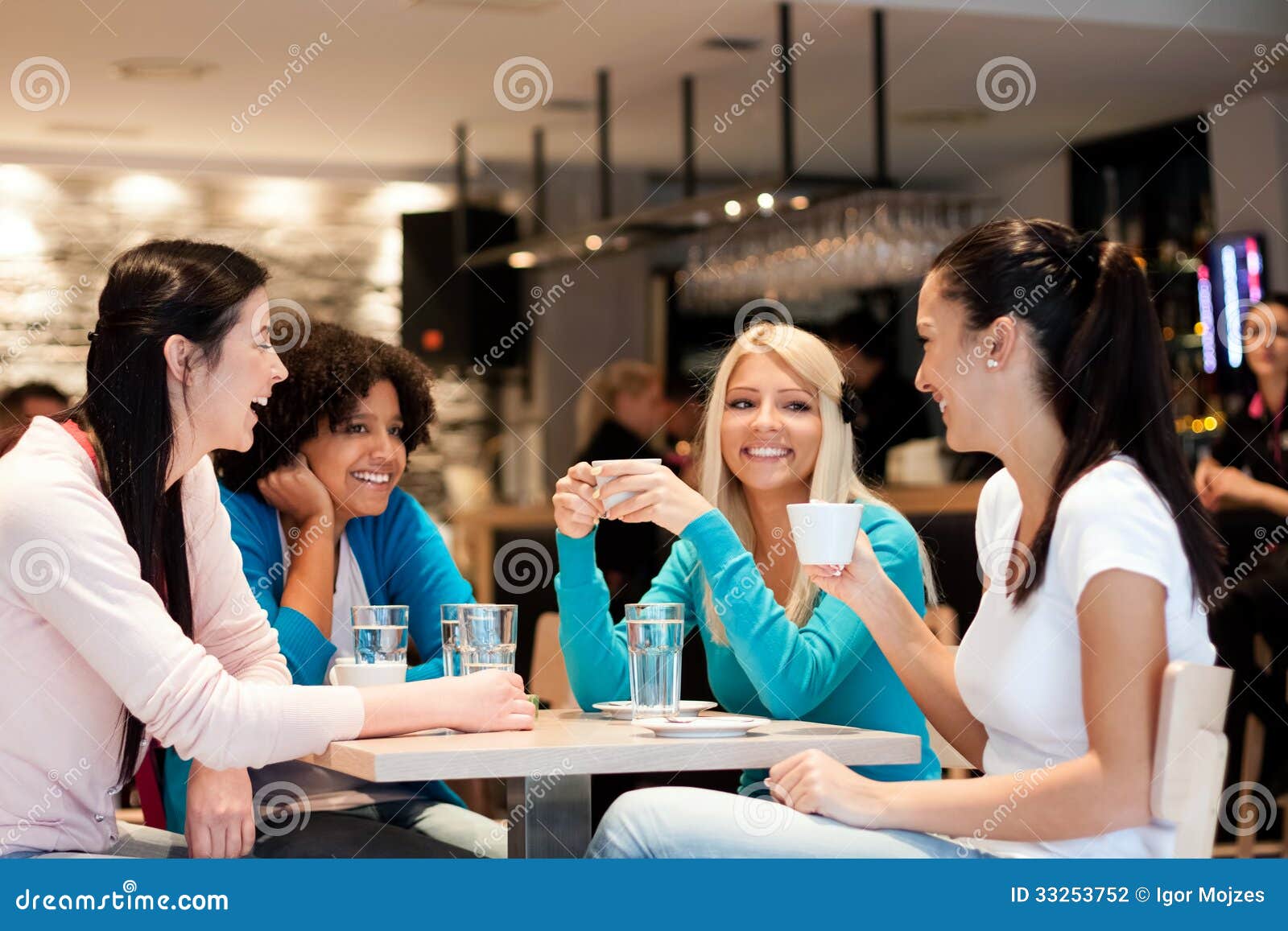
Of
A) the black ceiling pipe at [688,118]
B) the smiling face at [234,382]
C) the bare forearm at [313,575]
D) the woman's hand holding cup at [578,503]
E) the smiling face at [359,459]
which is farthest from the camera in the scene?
the black ceiling pipe at [688,118]

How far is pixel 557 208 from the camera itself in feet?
26.3

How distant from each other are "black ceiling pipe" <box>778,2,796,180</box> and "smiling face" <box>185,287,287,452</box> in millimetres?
3831

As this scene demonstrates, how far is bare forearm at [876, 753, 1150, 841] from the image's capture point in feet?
5.51

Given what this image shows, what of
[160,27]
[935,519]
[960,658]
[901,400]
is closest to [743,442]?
[960,658]

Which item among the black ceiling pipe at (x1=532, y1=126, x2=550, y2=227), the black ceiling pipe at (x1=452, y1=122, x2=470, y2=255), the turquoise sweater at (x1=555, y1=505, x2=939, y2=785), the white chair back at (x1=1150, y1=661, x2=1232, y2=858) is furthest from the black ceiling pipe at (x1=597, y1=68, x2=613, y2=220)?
the white chair back at (x1=1150, y1=661, x2=1232, y2=858)

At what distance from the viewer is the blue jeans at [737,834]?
178cm

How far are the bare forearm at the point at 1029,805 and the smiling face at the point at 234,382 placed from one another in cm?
104

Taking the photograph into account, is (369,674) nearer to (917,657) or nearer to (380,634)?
(380,634)

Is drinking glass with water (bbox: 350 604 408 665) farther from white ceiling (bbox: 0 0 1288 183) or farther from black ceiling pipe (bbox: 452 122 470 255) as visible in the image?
black ceiling pipe (bbox: 452 122 470 255)

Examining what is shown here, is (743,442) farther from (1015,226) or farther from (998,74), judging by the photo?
(998,74)

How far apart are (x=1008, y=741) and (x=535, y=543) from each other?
12.9ft

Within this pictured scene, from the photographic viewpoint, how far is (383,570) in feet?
9.19

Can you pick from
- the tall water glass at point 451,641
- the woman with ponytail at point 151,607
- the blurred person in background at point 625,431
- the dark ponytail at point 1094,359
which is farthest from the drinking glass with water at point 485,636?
the blurred person in background at point 625,431

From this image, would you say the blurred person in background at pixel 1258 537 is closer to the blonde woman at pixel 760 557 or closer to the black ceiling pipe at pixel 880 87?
the black ceiling pipe at pixel 880 87
